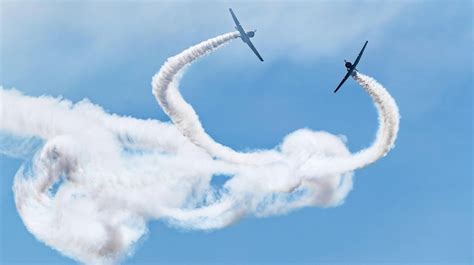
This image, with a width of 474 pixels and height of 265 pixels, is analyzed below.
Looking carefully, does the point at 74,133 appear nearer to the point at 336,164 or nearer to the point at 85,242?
the point at 85,242

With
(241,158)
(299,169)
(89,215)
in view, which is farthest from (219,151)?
(89,215)

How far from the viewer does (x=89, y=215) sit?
7894cm

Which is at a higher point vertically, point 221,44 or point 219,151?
point 221,44

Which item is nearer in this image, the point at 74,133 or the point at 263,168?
the point at 74,133

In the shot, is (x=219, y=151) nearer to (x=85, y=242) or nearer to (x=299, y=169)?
(x=299, y=169)

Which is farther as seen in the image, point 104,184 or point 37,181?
point 104,184

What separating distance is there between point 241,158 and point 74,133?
1557 centimetres

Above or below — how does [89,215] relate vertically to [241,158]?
below

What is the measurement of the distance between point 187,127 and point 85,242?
1340 centimetres

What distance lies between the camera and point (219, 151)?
81375mm

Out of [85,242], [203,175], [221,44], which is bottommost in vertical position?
[85,242]

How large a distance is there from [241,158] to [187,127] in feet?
20.5

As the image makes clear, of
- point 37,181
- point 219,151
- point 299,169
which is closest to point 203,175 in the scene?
point 219,151

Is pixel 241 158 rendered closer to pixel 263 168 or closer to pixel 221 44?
pixel 263 168
